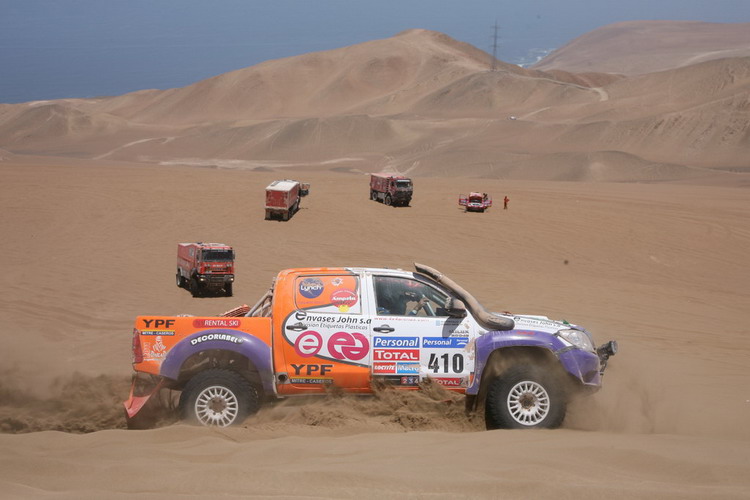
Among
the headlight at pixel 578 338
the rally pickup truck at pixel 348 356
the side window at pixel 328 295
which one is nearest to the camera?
the rally pickup truck at pixel 348 356

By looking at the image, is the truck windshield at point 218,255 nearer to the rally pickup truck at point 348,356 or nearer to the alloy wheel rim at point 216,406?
the rally pickup truck at point 348,356

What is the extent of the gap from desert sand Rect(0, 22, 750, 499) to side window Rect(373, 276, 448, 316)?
905 millimetres

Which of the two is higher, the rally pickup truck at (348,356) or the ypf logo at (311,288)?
the ypf logo at (311,288)

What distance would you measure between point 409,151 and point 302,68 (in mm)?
71300

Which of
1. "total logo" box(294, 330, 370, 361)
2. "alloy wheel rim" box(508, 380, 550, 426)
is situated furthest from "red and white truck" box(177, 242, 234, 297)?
"alloy wheel rim" box(508, 380, 550, 426)

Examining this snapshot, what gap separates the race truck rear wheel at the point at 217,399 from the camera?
8.38 meters

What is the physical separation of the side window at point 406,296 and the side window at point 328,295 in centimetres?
27

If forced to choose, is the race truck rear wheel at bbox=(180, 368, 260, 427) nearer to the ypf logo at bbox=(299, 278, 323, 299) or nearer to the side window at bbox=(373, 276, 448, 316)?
the ypf logo at bbox=(299, 278, 323, 299)

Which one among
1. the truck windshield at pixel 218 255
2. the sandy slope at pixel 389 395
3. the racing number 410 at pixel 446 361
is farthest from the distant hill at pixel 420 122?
the racing number 410 at pixel 446 361

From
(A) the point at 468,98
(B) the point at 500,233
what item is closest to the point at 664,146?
(A) the point at 468,98

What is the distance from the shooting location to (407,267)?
977 inches

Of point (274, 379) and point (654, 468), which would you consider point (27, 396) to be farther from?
point (654, 468)

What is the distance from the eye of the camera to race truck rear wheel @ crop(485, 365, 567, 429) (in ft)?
28.0

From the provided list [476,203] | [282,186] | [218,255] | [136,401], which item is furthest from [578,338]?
[476,203]
